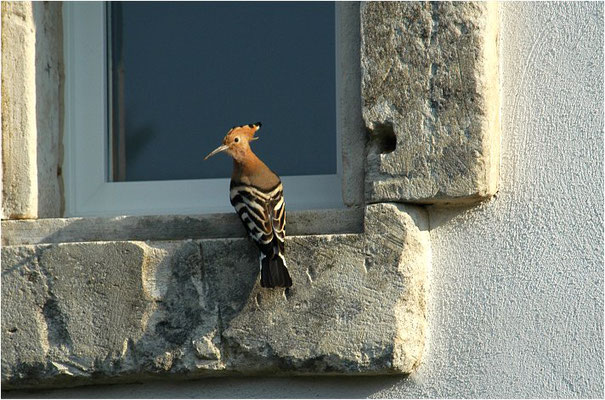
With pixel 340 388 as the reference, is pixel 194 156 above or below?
above

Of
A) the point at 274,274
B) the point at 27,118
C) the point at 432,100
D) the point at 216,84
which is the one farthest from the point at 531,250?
the point at 27,118

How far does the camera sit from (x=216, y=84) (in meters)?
4.37

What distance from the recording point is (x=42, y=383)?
3.88 m

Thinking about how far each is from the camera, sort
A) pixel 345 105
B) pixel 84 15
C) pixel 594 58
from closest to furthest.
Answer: pixel 594 58 < pixel 345 105 < pixel 84 15

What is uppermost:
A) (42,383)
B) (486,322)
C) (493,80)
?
(493,80)

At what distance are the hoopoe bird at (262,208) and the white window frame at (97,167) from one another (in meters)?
0.34

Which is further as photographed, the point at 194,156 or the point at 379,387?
the point at 194,156

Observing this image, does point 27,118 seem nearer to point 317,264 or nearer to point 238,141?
point 238,141

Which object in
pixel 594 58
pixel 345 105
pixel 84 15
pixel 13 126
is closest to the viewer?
pixel 594 58

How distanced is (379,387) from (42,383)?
1263mm

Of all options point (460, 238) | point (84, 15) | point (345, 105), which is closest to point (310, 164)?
point (345, 105)

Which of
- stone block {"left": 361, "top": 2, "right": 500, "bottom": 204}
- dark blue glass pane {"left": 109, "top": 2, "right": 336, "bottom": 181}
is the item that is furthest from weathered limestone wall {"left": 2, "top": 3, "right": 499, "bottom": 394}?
dark blue glass pane {"left": 109, "top": 2, "right": 336, "bottom": 181}

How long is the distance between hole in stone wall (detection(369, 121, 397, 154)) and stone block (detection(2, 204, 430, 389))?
246 mm

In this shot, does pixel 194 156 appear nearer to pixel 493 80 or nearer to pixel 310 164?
pixel 310 164
